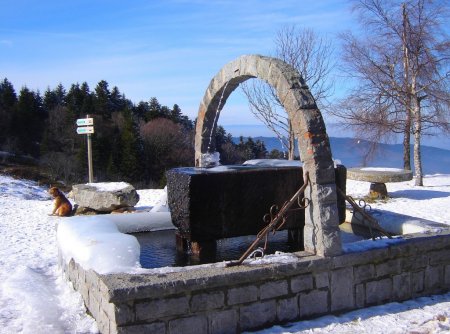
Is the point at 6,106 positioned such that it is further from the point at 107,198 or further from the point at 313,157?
the point at 313,157

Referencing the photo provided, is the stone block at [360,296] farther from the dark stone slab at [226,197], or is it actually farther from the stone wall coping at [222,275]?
the dark stone slab at [226,197]

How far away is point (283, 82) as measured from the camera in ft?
15.9

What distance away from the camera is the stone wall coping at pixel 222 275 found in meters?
3.76

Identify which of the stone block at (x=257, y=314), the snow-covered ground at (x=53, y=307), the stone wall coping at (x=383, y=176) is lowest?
the snow-covered ground at (x=53, y=307)

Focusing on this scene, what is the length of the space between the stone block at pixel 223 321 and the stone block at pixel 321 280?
87 cm

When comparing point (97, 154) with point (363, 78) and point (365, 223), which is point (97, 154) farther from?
point (365, 223)

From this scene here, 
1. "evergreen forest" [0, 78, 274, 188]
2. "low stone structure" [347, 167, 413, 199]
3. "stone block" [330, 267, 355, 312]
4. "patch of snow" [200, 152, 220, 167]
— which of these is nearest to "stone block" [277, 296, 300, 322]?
"stone block" [330, 267, 355, 312]

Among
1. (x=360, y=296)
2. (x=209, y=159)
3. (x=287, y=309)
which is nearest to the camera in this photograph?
(x=287, y=309)

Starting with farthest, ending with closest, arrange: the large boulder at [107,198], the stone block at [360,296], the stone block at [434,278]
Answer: the large boulder at [107,198], the stone block at [434,278], the stone block at [360,296]

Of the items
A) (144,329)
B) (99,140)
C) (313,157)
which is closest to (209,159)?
(313,157)

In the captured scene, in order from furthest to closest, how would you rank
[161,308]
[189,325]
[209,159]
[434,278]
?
[209,159] → [434,278] → [189,325] → [161,308]

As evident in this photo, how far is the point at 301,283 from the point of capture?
4402 mm

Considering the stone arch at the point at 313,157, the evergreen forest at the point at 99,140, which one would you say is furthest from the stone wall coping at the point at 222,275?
the evergreen forest at the point at 99,140

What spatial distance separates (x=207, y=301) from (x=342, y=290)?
1429 mm
